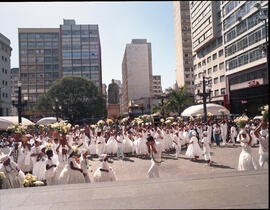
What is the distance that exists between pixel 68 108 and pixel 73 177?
15343 mm

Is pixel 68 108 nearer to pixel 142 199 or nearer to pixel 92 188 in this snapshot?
pixel 92 188

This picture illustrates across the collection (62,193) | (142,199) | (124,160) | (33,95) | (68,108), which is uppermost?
(33,95)

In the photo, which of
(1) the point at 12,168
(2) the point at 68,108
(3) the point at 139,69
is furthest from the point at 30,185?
(3) the point at 139,69

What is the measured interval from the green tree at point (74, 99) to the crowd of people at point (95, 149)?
8.17 metres

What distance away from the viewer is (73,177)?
5.18m

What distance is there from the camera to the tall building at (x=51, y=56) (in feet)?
130

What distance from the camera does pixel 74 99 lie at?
23719mm

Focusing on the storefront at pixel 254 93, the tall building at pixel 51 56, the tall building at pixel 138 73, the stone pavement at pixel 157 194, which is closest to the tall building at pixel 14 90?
the tall building at pixel 51 56

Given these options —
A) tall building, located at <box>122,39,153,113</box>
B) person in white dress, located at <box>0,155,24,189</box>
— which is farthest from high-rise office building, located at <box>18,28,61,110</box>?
person in white dress, located at <box>0,155,24,189</box>

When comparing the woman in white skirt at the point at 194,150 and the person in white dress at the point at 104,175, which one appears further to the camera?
the woman in white skirt at the point at 194,150

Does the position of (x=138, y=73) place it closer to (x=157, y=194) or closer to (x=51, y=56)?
(x=51, y=56)

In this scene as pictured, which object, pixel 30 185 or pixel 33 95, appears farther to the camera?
pixel 33 95

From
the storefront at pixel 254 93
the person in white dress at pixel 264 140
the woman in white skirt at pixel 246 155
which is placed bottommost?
the woman in white skirt at pixel 246 155

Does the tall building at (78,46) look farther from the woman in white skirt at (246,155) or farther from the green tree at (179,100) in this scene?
the woman in white skirt at (246,155)
